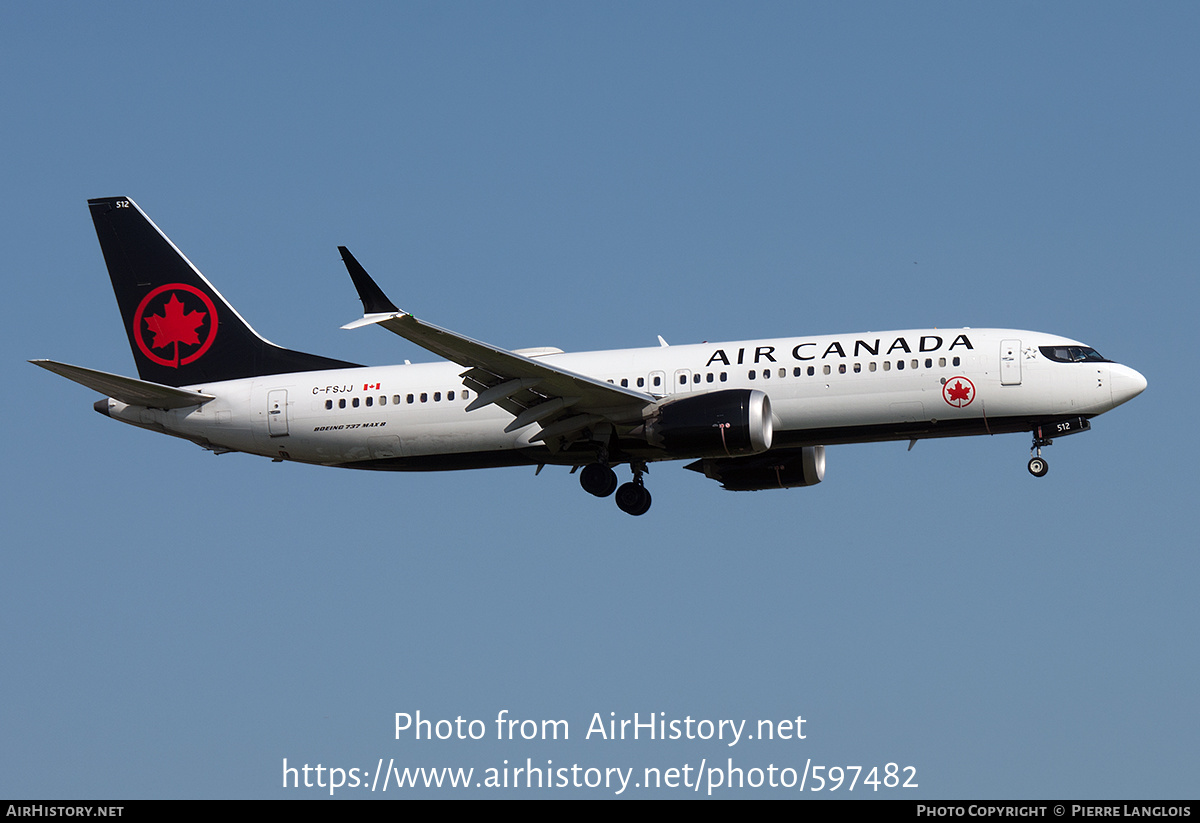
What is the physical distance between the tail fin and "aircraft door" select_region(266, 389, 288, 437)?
150 cm

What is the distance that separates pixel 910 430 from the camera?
43438 millimetres

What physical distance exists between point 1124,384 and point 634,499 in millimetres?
13385

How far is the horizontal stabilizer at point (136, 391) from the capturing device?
44938 millimetres

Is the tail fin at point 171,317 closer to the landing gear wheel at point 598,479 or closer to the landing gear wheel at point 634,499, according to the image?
the landing gear wheel at point 598,479

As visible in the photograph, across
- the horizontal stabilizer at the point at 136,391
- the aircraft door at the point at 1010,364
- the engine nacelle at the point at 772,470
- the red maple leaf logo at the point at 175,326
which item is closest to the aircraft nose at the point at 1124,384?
the aircraft door at the point at 1010,364

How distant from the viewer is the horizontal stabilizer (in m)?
44.9

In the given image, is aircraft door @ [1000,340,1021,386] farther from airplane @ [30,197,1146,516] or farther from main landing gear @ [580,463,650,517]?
main landing gear @ [580,463,650,517]

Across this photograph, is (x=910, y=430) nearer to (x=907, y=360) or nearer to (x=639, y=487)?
(x=907, y=360)

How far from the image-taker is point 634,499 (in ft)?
151

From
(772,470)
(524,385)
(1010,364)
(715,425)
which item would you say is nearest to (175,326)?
(524,385)

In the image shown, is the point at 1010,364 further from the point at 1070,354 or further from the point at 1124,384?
the point at 1124,384

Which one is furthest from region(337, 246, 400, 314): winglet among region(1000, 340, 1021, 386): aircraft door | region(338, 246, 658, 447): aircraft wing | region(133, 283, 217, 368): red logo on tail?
region(1000, 340, 1021, 386): aircraft door
